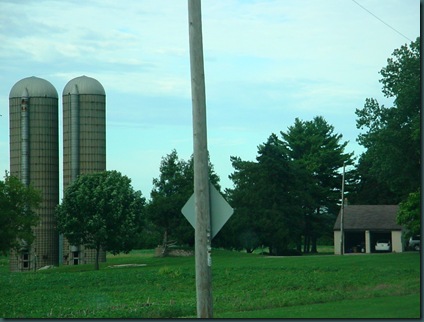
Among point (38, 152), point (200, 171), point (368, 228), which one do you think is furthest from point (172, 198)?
point (200, 171)

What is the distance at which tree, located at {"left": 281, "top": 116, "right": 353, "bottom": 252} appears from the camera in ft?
161

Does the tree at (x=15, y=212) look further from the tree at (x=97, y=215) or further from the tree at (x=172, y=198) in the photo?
the tree at (x=172, y=198)

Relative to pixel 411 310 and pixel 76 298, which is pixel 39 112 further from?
pixel 411 310

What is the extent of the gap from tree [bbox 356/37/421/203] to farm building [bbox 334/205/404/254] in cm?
840

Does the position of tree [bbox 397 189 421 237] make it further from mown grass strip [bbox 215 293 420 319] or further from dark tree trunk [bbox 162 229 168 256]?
dark tree trunk [bbox 162 229 168 256]

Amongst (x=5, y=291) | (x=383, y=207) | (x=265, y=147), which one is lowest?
(x=5, y=291)

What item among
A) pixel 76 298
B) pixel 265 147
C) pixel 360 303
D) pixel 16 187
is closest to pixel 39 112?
pixel 16 187

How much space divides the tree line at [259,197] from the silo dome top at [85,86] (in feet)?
21.0

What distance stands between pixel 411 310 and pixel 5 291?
23.6m

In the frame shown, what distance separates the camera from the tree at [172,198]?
61.4m

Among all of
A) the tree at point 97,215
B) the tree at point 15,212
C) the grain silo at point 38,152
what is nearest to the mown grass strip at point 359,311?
the tree at point 15,212

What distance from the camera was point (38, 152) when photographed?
59938 mm

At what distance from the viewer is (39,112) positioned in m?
60.6

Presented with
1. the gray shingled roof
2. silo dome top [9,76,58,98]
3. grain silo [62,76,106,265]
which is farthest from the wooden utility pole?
silo dome top [9,76,58,98]
